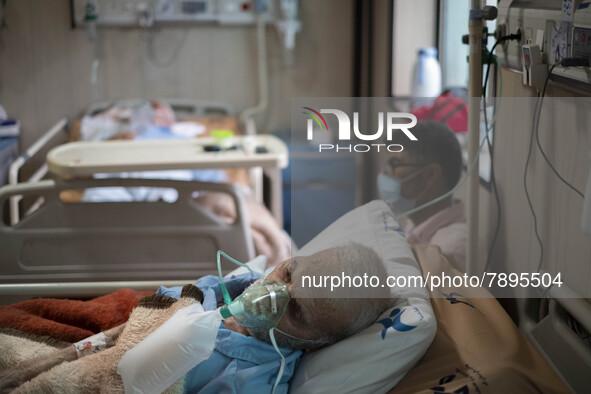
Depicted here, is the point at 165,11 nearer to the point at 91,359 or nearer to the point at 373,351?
the point at 91,359

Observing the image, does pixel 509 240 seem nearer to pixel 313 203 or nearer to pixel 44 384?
pixel 313 203

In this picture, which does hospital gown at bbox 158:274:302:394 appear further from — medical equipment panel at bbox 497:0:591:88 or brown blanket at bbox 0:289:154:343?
medical equipment panel at bbox 497:0:591:88

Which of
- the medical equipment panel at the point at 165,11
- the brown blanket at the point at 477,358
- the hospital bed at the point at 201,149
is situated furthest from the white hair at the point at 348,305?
the medical equipment panel at the point at 165,11

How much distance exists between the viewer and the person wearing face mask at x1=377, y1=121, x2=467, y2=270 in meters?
1.32

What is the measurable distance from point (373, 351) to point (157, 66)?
10.9 ft

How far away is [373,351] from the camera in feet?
3.68

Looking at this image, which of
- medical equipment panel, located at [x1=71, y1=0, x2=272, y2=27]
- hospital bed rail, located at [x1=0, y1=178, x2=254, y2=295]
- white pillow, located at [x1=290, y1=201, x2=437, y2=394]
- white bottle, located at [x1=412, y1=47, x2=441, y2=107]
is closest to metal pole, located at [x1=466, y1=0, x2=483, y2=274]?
white pillow, located at [x1=290, y1=201, x2=437, y2=394]

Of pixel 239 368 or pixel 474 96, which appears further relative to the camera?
pixel 474 96

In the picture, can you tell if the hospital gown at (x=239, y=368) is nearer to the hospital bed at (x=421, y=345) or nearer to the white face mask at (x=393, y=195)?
the hospital bed at (x=421, y=345)

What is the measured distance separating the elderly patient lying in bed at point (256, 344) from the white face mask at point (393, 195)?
21 centimetres

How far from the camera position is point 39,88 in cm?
401

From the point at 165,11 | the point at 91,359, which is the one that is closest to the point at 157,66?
the point at 165,11

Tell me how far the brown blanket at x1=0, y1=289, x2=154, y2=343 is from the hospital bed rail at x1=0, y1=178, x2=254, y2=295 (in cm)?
73

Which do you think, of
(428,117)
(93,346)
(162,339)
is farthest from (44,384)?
(428,117)
